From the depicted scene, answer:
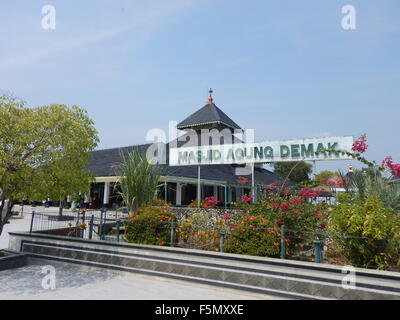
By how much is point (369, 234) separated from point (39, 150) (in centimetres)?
738

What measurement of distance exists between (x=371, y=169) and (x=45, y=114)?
8.86 m

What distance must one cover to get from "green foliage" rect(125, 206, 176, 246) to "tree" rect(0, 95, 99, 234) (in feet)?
6.21

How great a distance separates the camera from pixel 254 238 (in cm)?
608

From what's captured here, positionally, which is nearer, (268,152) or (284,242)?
(284,242)

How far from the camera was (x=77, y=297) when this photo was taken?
5.16m

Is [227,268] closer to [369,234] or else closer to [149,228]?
[149,228]

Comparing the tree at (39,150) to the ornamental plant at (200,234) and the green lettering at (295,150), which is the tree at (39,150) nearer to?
the ornamental plant at (200,234)

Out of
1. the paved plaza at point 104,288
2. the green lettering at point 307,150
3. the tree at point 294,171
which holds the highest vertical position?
the tree at point 294,171

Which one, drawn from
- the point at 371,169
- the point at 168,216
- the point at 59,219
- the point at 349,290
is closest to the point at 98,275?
the point at 168,216

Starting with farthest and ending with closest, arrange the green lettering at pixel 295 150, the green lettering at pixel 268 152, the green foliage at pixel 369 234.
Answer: the green lettering at pixel 268 152 → the green lettering at pixel 295 150 → the green foliage at pixel 369 234

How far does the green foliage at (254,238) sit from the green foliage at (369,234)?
4.31 ft

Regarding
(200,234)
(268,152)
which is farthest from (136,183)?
(268,152)

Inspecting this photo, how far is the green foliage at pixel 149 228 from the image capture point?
720 cm

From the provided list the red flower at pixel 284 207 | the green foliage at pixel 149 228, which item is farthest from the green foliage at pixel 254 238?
the green foliage at pixel 149 228
